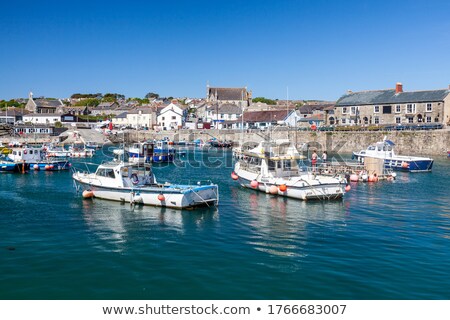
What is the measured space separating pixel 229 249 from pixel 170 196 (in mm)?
9206

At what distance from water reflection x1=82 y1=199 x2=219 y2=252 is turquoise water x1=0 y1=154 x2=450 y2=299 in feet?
0.20

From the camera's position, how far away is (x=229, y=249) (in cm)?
2103

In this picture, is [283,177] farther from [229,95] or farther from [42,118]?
[229,95]

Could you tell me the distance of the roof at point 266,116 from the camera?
109 m

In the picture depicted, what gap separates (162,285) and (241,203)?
1648cm

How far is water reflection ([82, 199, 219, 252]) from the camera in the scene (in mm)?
23062

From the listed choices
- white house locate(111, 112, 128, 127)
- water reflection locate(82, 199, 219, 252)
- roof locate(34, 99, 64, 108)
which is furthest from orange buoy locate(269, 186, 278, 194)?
roof locate(34, 99, 64, 108)

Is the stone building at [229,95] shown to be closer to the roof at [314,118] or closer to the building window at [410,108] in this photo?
the roof at [314,118]

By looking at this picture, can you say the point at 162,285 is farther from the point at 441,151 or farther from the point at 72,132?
the point at 72,132

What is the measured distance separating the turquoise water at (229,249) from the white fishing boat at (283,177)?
969 millimetres

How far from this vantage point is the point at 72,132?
112 m

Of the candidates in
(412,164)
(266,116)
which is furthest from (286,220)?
(266,116)

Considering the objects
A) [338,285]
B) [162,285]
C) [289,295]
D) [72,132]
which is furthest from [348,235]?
[72,132]

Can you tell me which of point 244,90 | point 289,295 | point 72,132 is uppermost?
point 244,90
